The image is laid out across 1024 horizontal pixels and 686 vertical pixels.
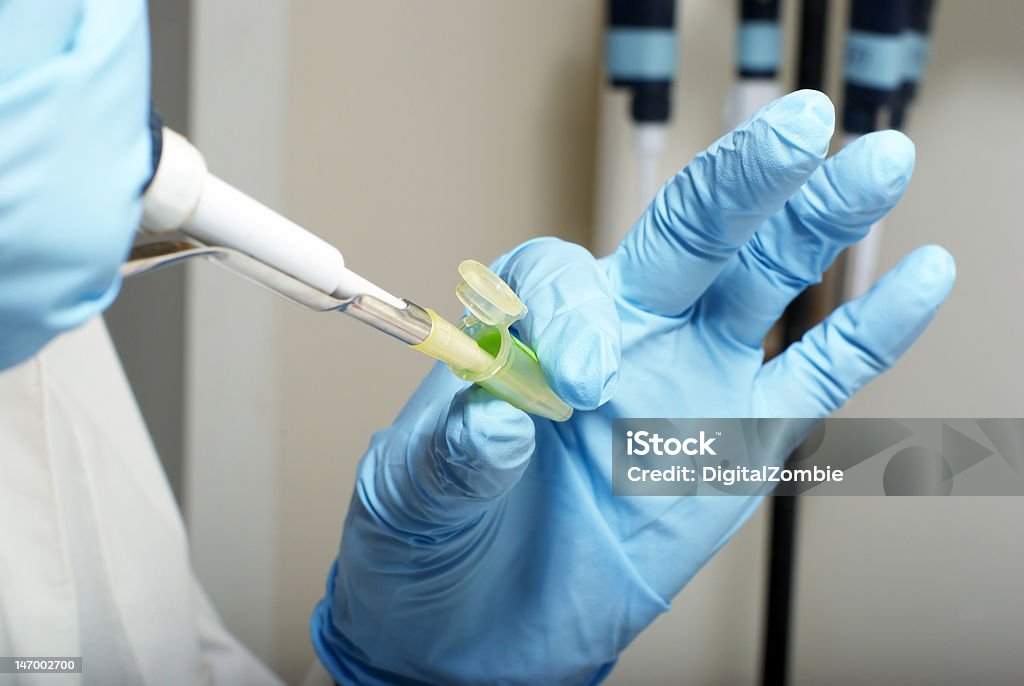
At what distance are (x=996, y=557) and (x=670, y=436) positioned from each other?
600 millimetres

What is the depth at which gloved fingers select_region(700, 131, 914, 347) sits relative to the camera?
0.53m

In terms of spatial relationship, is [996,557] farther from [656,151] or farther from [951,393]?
[656,151]

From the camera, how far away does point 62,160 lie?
1.00 feet

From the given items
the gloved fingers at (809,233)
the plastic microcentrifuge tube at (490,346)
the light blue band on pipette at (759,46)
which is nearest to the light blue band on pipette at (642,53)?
the light blue band on pipette at (759,46)

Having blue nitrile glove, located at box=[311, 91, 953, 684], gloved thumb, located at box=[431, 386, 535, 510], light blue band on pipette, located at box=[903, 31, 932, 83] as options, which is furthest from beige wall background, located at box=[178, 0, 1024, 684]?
gloved thumb, located at box=[431, 386, 535, 510]

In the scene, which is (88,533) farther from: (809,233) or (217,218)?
(809,233)

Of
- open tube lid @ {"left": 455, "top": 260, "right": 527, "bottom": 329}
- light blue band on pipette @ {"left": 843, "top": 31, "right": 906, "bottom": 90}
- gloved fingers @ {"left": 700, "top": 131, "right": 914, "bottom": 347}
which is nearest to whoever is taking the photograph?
open tube lid @ {"left": 455, "top": 260, "right": 527, "bottom": 329}

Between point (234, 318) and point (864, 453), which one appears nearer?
point (864, 453)

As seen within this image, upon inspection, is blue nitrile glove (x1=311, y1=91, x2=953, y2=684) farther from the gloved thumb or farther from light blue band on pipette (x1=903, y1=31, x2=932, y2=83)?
light blue band on pipette (x1=903, y1=31, x2=932, y2=83)

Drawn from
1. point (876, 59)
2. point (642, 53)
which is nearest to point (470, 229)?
point (642, 53)

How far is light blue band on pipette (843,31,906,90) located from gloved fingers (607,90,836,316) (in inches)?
16.6

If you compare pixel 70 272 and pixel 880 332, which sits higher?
pixel 70 272

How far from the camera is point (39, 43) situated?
1.00 ft

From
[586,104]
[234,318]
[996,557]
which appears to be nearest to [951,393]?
[996,557]
